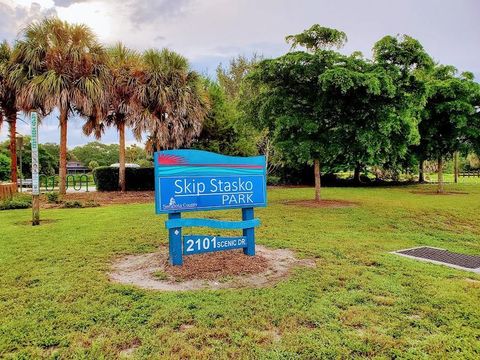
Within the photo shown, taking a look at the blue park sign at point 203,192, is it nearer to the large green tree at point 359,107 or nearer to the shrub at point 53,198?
the large green tree at point 359,107

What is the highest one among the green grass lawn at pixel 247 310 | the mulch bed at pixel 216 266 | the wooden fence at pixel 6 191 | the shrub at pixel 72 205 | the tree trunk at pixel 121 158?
the tree trunk at pixel 121 158

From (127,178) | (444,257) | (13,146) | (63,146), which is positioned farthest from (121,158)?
(444,257)

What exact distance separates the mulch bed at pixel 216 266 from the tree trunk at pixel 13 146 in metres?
14.0

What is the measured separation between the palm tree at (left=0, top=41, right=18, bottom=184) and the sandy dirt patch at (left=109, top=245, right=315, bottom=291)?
43.3 ft

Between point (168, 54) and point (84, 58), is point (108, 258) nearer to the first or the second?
point (84, 58)

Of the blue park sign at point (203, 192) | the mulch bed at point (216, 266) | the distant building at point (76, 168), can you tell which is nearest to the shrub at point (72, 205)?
the mulch bed at point (216, 266)

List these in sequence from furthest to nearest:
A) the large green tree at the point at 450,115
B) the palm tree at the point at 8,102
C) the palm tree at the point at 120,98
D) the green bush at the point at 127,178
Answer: the green bush at the point at 127,178
the palm tree at the point at 120,98
the large green tree at the point at 450,115
the palm tree at the point at 8,102

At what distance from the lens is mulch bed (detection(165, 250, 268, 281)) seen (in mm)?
4555

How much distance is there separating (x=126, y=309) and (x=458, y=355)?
8.94 feet

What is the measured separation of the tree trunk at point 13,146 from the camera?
16.0m

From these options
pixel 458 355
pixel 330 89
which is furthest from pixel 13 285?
pixel 330 89

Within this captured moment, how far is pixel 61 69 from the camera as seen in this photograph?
14.6m

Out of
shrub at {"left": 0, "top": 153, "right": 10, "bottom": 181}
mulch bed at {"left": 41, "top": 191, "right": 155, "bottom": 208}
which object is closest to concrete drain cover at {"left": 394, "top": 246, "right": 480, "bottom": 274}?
mulch bed at {"left": 41, "top": 191, "right": 155, "bottom": 208}

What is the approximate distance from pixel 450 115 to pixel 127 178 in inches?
570
